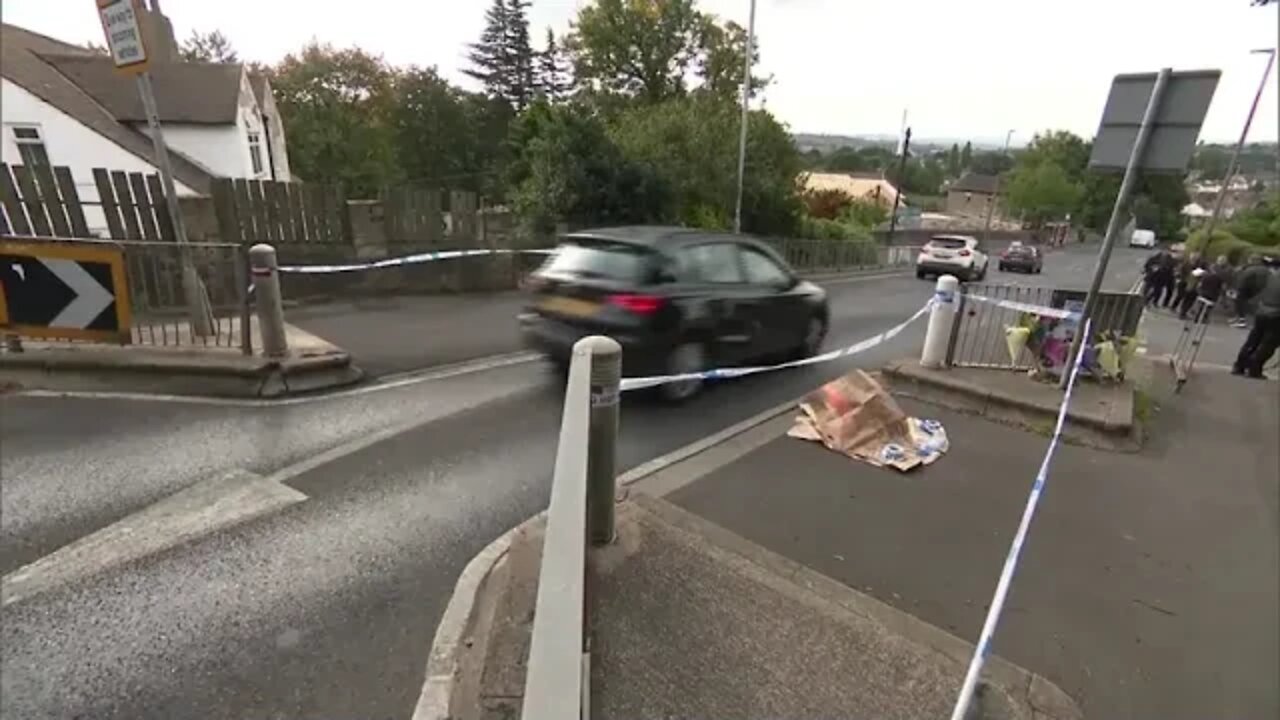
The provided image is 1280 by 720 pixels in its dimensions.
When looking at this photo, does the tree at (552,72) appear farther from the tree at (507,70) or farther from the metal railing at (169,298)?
the metal railing at (169,298)

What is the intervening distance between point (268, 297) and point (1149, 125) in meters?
7.50

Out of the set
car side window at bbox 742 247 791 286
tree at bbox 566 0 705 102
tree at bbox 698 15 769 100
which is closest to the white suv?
tree at bbox 698 15 769 100

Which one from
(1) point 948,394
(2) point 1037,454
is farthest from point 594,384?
(1) point 948,394

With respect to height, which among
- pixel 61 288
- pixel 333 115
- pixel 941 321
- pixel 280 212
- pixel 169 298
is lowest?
pixel 169 298

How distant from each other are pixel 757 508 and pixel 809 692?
4.84ft

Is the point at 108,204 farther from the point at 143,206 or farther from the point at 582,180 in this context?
the point at 582,180

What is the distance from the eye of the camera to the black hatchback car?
5.14 metres

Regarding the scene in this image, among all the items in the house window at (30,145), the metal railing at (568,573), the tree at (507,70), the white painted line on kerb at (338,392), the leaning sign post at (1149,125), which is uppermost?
the tree at (507,70)

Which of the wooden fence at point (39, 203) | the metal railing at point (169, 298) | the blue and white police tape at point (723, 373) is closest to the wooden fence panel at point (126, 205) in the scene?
the wooden fence at point (39, 203)

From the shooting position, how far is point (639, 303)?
200 inches

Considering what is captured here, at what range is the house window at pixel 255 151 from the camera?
20.2 meters

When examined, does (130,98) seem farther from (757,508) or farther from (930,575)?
(930,575)

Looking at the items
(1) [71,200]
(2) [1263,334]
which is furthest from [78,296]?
(2) [1263,334]

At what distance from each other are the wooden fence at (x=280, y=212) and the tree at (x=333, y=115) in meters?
17.7
